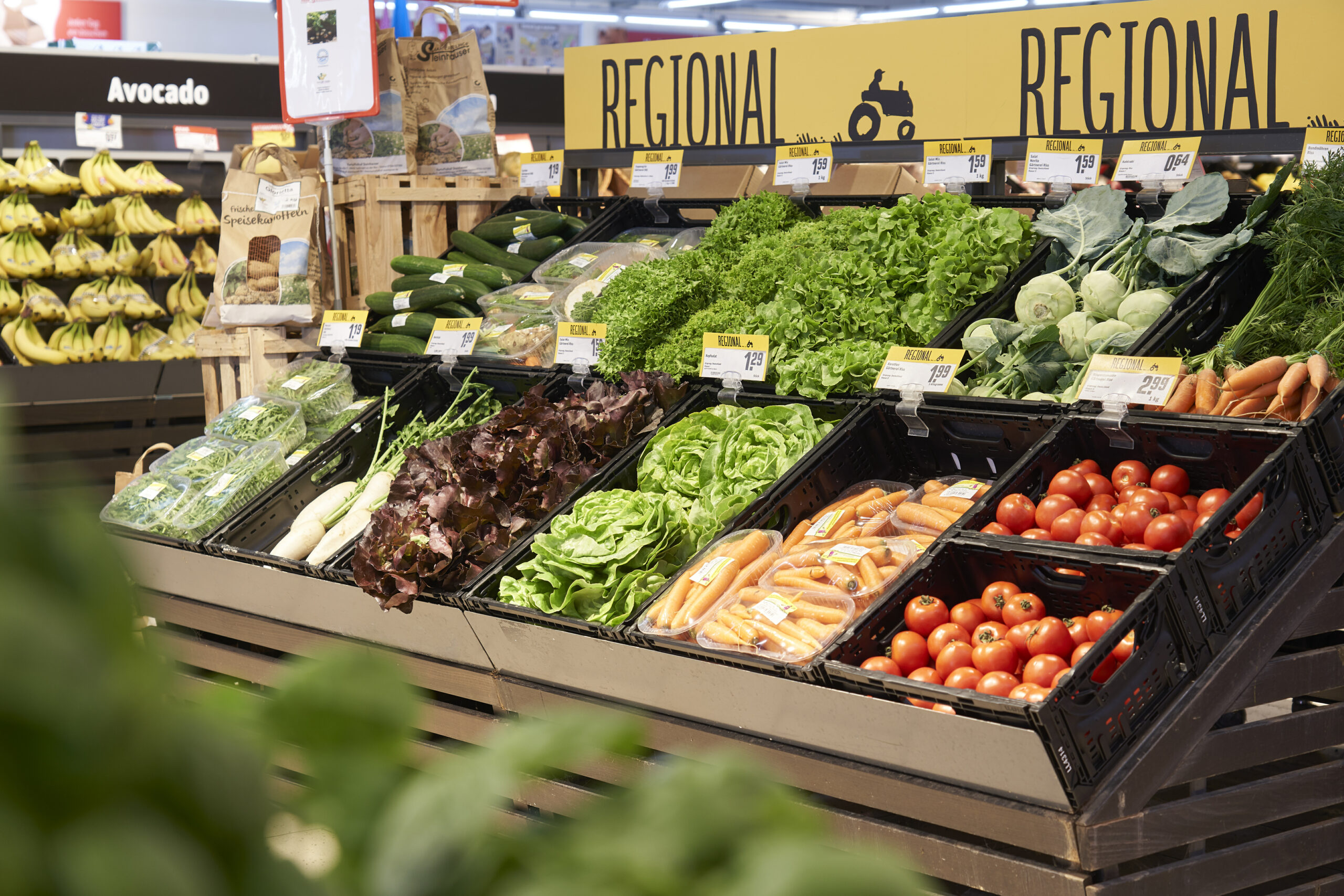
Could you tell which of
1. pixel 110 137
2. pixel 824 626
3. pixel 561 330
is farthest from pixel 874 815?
pixel 110 137

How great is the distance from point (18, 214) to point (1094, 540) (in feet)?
24.9

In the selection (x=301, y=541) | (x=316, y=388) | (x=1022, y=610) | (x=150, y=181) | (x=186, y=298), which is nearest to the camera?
(x=1022, y=610)

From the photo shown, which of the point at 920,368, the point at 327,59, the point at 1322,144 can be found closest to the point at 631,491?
the point at 920,368

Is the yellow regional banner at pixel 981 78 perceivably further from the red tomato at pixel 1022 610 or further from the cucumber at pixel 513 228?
the red tomato at pixel 1022 610

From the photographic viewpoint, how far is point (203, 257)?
8.29 meters

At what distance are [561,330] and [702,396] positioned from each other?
24.9 inches

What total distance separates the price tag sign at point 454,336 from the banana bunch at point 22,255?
195 inches

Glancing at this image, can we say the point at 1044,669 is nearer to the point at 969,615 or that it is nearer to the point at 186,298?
the point at 969,615

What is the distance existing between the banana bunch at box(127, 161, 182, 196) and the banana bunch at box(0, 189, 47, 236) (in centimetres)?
67

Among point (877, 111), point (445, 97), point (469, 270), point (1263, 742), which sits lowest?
point (1263, 742)

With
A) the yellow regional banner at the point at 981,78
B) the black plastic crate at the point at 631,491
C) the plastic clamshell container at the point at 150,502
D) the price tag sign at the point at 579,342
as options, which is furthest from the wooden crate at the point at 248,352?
the black plastic crate at the point at 631,491

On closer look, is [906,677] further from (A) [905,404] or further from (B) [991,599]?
(A) [905,404]

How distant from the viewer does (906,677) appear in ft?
7.00

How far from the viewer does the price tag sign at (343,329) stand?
4496 mm
